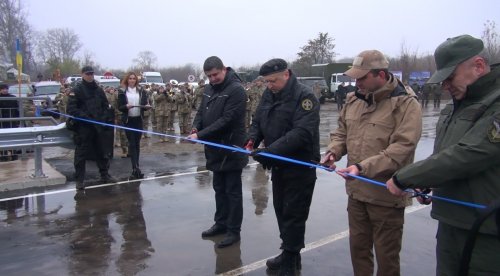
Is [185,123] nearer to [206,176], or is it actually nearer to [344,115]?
[206,176]

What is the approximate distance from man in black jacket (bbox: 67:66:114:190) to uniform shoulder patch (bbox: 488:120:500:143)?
6390mm

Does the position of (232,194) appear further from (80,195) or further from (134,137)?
(134,137)

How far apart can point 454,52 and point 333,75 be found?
34695 millimetres

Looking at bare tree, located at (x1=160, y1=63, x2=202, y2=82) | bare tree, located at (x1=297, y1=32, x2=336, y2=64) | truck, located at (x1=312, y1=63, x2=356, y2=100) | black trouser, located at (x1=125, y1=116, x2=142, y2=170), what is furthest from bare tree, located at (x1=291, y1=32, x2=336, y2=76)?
black trouser, located at (x1=125, y1=116, x2=142, y2=170)

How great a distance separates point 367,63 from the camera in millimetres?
3322

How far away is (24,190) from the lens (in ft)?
24.0

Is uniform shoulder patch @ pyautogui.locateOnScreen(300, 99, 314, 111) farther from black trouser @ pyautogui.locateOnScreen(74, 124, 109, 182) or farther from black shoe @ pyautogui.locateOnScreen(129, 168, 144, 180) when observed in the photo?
black shoe @ pyautogui.locateOnScreen(129, 168, 144, 180)

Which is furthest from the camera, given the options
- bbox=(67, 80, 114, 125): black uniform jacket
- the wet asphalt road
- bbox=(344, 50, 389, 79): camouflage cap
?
bbox=(67, 80, 114, 125): black uniform jacket

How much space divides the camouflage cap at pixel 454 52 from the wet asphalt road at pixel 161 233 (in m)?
2.46

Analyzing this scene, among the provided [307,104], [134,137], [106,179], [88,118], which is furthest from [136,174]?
[307,104]

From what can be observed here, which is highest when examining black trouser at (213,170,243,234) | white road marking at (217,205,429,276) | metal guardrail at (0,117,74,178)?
metal guardrail at (0,117,74,178)

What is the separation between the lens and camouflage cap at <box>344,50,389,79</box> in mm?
3320

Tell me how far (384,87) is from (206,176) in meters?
5.65

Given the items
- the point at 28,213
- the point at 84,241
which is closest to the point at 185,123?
the point at 28,213
